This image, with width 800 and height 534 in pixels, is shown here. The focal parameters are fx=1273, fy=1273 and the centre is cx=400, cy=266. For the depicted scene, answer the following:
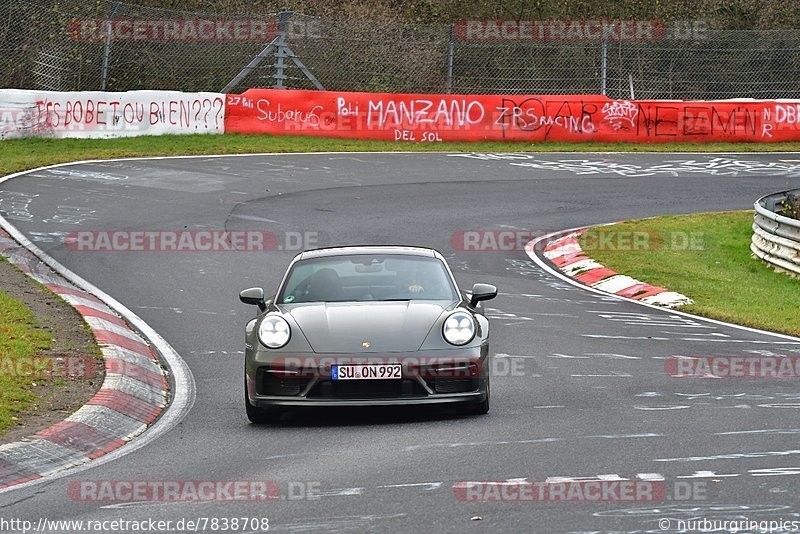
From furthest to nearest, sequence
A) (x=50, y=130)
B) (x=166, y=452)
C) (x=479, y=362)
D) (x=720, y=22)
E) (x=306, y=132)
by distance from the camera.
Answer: (x=720, y=22)
(x=306, y=132)
(x=50, y=130)
(x=479, y=362)
(x=166, y=452)

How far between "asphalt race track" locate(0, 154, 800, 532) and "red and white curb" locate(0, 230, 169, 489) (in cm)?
33

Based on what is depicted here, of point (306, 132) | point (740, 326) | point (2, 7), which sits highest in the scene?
point (2, 7)

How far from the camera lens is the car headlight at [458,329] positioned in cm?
875

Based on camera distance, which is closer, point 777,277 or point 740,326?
point 740,326

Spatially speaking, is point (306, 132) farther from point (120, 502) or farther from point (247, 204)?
point (120, 502)

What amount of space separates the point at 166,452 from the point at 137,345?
12.2 feet

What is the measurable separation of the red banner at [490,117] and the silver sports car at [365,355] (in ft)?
67.2

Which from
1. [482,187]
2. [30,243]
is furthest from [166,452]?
[482,187]

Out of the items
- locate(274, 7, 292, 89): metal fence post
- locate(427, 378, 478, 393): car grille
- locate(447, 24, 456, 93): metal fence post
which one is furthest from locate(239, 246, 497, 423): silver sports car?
locate(447, 24, 456, 93): metal fence post

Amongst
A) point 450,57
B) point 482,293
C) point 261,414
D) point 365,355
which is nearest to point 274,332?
point 261,414

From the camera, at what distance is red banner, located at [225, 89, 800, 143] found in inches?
1163

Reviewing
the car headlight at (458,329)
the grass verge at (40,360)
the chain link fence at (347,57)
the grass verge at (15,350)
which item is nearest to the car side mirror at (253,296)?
the grass verge at (40,360)

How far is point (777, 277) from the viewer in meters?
17.5

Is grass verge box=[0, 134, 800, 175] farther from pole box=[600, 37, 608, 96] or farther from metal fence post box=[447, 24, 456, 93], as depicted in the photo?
metal fence post box=[447, 24, 456, 93]
